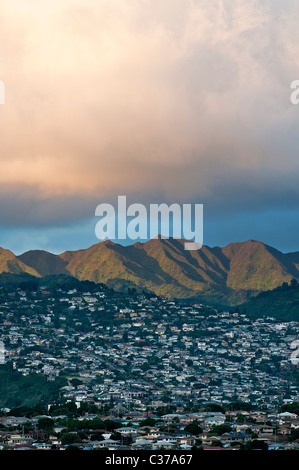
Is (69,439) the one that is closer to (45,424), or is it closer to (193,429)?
(45,424)

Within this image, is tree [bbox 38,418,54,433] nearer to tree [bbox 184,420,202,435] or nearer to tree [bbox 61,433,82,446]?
tree [bbox 61,433,82,446]

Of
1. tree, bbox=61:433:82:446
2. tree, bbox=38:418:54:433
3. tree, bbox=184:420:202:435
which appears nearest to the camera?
tree, bbox=61:433:82:446

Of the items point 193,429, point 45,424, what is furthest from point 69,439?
point 193,429

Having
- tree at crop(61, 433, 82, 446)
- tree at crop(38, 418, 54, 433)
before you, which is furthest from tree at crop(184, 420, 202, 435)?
tree at crop(38, 418, 54, 433)

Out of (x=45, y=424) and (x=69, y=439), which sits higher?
(x=45, y=424)

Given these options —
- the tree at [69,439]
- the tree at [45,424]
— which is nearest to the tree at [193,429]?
the tree at [69,439]

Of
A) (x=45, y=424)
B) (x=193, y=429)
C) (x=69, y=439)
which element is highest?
(x=45, y=424)

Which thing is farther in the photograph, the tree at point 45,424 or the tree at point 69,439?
the tree at point 45,424

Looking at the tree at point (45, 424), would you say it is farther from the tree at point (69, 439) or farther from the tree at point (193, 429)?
the tree at point (193, 429)

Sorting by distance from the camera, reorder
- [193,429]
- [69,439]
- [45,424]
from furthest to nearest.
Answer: [45,424], [193,429], [69,439]
